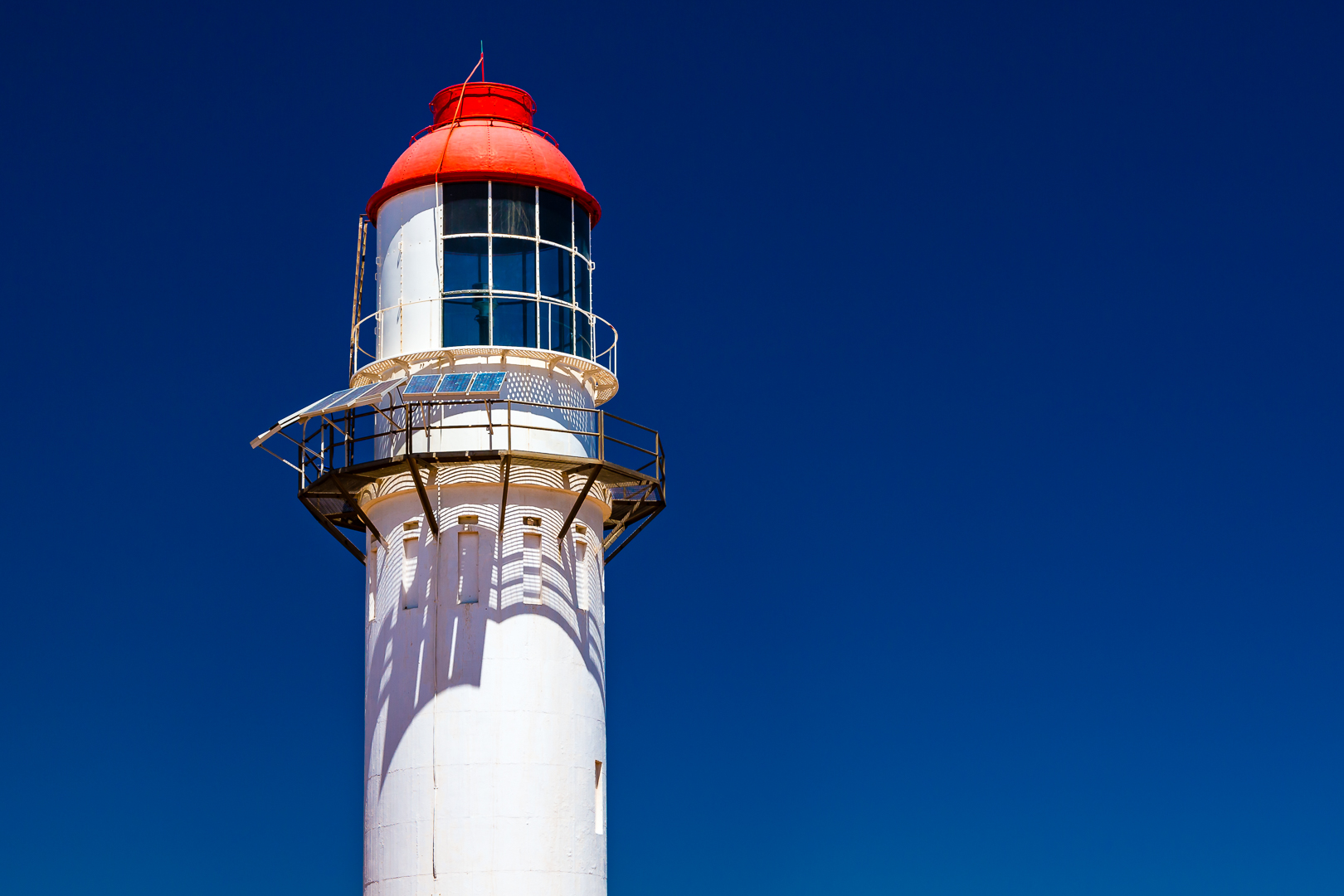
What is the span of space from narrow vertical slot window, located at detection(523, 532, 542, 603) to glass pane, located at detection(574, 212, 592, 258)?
6.61 meters

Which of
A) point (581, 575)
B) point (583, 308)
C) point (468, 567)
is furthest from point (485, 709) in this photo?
point (583, 308)

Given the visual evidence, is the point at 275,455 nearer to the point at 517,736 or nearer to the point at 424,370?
the point at 424,370

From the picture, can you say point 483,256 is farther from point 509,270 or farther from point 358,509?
point 358,509

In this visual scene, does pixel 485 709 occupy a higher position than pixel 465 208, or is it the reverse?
pixel 465 208

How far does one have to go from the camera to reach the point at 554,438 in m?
37.3

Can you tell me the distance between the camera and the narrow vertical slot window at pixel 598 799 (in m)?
35.9

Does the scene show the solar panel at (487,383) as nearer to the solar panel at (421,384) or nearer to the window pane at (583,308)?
the solar panel at (421,384)

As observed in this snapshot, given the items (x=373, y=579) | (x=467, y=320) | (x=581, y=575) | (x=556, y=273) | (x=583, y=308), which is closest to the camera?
(x=581, y=575)

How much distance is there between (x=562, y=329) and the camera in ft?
125

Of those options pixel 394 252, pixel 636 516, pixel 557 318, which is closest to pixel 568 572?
pixel 636 516

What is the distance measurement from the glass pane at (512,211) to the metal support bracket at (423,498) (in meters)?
5.85

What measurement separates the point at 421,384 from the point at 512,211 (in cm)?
429

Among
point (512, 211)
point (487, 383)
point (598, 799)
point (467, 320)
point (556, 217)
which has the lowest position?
point (598, 799)

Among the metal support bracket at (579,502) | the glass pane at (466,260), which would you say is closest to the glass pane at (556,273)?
the glass pane at (466,260)
